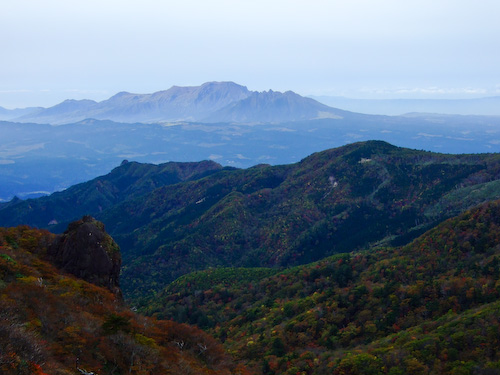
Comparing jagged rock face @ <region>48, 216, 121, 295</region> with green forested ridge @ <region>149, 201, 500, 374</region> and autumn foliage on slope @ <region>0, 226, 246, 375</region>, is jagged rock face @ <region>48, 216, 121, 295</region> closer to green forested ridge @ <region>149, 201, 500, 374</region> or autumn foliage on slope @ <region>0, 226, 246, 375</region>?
autumn foliage on slope @ <region>0, 226, 246, 375</region>

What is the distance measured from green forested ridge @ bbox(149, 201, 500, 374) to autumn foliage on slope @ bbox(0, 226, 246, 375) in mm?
9393

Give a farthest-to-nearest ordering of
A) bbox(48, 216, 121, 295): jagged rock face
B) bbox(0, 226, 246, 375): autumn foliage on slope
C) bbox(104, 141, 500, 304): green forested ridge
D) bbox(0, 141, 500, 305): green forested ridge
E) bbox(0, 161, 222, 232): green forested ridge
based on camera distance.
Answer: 1. bbox(0, 161, 222, 232): green forested ridge
2. bbox(104, 141, 500, 304): green forested ridge
3. bbox(0, 141, 500, 305): green forested ridge
4. bbox(48, 216, 121, 295): jagged rock face
5. bbox(0, 226, 246, 375): autumn foliage on slope

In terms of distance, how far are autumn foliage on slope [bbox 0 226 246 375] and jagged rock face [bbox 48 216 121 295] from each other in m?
2.09

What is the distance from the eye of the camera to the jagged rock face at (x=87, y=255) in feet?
108

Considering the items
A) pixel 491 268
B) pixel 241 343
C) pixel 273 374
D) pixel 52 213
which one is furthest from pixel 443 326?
pixel 52 213

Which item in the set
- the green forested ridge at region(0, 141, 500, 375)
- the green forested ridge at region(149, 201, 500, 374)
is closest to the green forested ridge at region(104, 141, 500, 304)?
the green forested ridge at region(0, 141, 500, 375)

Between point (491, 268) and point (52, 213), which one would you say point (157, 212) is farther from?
point (491, 268)

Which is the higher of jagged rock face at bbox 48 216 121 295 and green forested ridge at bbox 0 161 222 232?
jagged rock face at bbox 48 216 121 295

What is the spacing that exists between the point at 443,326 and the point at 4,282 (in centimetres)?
3000

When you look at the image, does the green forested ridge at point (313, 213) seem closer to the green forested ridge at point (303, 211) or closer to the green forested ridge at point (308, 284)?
the green forested ridge at point (303, 211)

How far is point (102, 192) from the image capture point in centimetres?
17525

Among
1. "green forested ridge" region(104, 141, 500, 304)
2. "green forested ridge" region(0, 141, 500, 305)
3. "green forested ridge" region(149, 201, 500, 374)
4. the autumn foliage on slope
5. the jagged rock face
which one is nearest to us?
the autumn foliage on slope

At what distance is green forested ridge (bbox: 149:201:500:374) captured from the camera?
2473 centimetres

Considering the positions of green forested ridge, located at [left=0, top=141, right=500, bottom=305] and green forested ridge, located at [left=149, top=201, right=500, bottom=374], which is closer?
green forested ridge, located at [left=149, top=201, right=500, bottom=374]
